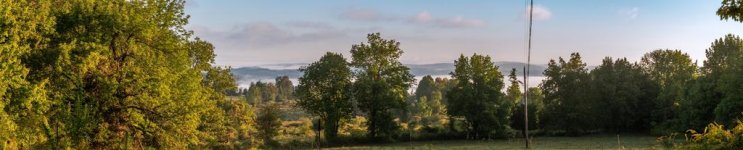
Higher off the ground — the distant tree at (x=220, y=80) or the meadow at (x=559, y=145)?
the distant tree at (x=220, y=80)

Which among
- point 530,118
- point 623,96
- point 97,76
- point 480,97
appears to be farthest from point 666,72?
point 97,76

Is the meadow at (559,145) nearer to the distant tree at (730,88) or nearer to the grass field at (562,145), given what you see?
the grass field at (562,145)

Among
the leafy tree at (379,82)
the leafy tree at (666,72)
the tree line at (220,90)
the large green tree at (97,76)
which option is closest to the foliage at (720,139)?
the tree line at (220,90)

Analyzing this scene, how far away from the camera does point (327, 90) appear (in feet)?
246

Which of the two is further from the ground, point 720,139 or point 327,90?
point 327,90

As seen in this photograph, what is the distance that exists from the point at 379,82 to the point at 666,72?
46.4m

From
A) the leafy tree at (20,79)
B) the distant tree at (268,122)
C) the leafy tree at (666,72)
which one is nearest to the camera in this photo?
the leafy tree at (20,79)

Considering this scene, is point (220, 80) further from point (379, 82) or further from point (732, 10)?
point (732, 10)

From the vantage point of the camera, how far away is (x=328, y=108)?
7300 centimetres

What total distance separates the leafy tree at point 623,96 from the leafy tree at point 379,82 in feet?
92.1

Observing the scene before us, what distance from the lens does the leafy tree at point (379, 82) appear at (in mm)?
73125

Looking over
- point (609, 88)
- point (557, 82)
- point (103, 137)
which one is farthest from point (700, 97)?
point (103, 137)

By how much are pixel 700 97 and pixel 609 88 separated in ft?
47.1

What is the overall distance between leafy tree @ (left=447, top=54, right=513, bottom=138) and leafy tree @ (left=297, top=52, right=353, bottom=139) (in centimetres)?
1505
